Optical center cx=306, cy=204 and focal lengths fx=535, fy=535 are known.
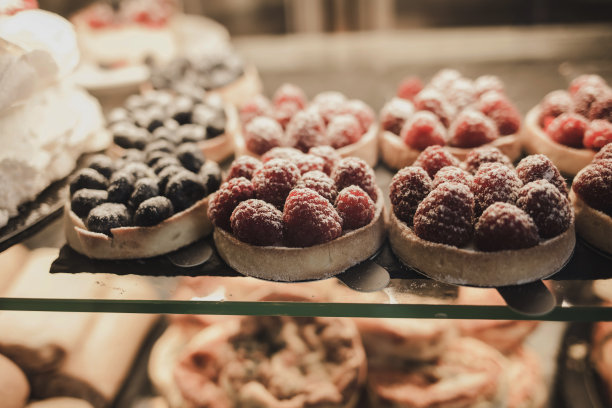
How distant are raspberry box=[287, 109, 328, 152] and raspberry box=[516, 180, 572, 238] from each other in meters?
0.78

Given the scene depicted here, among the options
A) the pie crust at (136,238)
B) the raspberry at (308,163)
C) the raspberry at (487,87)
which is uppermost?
the raspberry at (308,163)

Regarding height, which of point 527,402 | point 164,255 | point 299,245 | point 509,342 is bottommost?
point 527,402

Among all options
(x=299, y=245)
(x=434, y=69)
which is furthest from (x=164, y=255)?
(x=434, y=69)

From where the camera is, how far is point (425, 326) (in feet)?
5.83

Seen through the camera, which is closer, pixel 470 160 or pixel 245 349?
pixel 470 160

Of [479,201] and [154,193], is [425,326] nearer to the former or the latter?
[479,201]

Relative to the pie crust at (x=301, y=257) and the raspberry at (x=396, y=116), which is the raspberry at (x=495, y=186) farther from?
the raspberry at (x=396, y=116)

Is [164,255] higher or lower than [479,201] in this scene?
lower

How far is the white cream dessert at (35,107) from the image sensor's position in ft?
5.63

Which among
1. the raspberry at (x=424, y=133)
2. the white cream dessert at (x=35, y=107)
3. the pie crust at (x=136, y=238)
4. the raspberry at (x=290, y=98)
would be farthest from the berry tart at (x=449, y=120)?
the white cream dessert at (x=35, y=107)

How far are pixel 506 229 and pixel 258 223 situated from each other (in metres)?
0.63

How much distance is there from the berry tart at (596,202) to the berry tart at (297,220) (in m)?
0.56

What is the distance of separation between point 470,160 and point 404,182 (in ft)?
0.91

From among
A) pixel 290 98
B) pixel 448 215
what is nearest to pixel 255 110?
pixel 290 98
